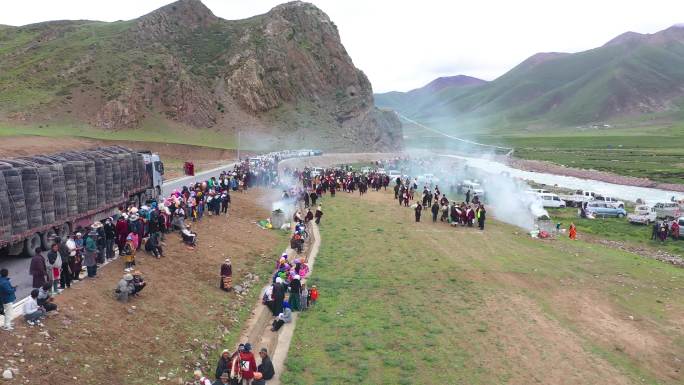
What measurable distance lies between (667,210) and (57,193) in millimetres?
42677

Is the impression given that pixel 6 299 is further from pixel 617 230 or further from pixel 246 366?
pixel 617 230

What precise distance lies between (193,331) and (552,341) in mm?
10895

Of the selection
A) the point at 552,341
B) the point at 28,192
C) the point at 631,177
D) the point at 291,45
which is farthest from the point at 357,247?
the point at 291,45

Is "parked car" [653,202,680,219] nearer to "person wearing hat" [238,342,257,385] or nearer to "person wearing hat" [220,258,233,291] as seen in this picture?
"person wearing hat" [220,258,233,291]

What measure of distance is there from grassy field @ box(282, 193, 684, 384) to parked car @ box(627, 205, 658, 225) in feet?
40.0

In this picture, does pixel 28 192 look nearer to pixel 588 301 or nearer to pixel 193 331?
pixel 193 331

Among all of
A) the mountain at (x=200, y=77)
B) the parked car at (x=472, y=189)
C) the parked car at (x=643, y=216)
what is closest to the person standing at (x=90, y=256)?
the parked car at (x=643, y=216)

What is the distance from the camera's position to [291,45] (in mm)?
125562

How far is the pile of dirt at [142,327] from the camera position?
12703mm

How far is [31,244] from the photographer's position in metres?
19.9

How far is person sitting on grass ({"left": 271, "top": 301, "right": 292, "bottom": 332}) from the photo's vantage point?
1875 centimetres

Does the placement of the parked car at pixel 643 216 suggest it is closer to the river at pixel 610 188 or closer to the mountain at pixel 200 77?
the river at pixel 610 188

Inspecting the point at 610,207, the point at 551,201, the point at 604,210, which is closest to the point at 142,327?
the point at 604,210

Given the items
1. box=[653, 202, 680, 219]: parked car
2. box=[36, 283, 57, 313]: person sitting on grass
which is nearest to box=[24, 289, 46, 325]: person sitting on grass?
box=[36, 283, 57, 313]: person sitting on grass
